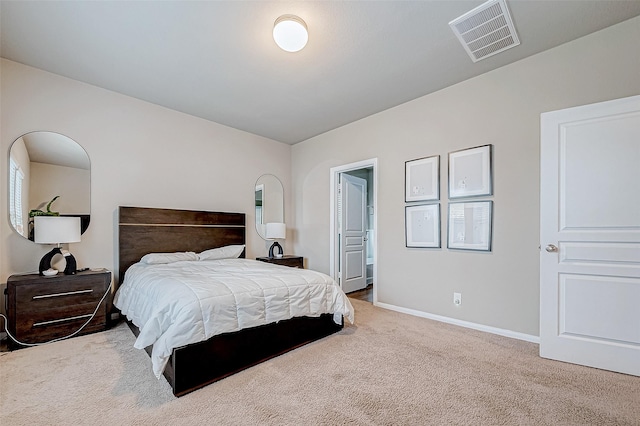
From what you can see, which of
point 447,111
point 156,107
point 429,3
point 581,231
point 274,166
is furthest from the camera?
point 274,166

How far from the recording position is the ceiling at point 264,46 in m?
2.08

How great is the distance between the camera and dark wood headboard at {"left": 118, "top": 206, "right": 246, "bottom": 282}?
3.29 meters

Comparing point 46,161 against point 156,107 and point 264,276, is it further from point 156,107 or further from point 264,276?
point 264,276

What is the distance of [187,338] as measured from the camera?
1.78m

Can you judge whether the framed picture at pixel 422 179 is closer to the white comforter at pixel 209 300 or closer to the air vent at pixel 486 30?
the air vent at pixel 486 30

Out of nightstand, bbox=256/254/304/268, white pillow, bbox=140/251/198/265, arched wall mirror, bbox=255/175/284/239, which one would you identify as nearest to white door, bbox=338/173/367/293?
nightstand, bbox=256/254/304/268

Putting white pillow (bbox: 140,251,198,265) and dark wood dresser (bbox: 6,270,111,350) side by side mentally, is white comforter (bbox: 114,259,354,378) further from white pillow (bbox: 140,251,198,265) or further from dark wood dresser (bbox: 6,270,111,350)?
dark wood dresser (bbox: 6,270,111,350)

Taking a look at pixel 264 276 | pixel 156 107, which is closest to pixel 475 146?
pixel 264 276

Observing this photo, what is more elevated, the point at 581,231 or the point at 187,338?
the point at 581,231

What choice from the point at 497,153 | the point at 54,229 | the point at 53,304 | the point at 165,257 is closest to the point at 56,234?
the point at 54,229

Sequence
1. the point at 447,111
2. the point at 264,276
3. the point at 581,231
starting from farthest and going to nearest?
the point at 447,111 < the point at 264,276 < the point at 581,231

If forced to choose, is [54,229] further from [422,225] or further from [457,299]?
[457,299]

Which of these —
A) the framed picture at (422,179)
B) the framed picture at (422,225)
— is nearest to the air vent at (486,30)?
the framed picture at (422,179)

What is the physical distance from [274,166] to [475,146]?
10.4ft
